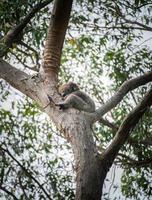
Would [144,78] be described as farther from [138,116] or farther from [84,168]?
[84,168]

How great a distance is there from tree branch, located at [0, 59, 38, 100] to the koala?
1.29ft

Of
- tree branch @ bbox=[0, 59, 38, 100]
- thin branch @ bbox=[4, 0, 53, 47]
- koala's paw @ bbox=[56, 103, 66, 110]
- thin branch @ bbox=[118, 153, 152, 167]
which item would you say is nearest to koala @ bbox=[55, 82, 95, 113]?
koala's paw @ bbox=[56, 103, 66, 110]

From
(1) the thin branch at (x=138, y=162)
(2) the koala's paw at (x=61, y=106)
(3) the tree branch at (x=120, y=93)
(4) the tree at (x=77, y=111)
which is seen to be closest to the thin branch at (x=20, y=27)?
(4) the tree at (x=77, y=111)

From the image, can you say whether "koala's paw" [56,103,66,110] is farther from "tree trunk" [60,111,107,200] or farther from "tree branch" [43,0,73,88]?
"tree branch" [43,0,73,88]

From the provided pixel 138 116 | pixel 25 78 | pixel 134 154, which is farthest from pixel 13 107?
pixel 138 116

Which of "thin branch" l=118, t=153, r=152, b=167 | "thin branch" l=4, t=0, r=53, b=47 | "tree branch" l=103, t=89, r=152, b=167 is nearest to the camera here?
"tree branch" l=103, t=89, r=152, b=167

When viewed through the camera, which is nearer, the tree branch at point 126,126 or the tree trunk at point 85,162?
the tree trunk at point 85,162

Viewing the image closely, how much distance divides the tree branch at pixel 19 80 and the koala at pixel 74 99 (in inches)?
15.4

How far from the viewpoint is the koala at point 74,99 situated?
4.08 meters

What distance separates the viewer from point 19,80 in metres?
4.51

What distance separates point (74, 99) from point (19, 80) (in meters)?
0.77

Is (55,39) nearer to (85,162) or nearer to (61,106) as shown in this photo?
(61,106)

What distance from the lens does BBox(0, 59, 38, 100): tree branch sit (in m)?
4.39

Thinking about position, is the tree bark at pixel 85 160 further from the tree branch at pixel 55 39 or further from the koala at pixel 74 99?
the tree branch at pixel 55 39
